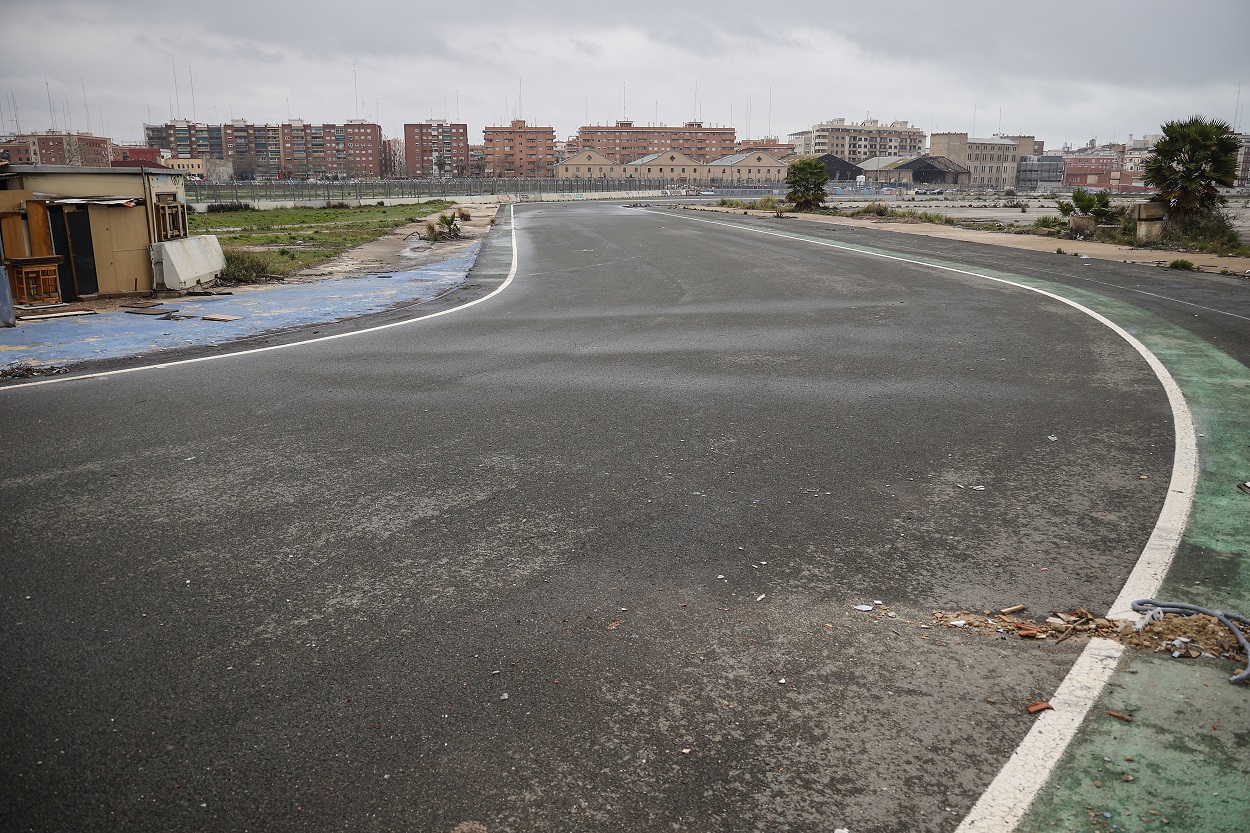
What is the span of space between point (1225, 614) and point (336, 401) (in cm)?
706

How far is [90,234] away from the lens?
15.2m

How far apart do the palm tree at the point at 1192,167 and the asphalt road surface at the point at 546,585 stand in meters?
17.5

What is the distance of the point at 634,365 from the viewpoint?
1000 centimetres

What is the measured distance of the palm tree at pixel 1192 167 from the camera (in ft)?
75.2

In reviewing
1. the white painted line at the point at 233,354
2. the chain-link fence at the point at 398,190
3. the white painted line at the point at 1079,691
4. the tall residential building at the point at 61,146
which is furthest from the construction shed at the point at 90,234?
the tall residential building at the point at 61,146

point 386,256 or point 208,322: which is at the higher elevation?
point 386,256

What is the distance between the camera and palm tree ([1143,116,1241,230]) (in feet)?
75.2

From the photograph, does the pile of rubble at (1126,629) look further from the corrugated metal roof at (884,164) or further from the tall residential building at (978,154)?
the tall residential building at (978,154)

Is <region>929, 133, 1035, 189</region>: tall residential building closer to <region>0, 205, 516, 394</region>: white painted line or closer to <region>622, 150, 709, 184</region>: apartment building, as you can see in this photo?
<region>622, 150, 709, 184</region>: apartment building

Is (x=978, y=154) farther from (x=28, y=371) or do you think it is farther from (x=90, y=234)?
(x=28, y=371)

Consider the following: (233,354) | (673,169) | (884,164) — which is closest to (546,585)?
(233,354)

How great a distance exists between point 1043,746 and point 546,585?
2.34 m

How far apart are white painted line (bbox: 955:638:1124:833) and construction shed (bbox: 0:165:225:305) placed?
50.9 ft

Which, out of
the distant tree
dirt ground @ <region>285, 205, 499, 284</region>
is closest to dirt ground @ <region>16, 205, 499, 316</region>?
dirt ground @ <region>285, 205, 499, 284</region>
